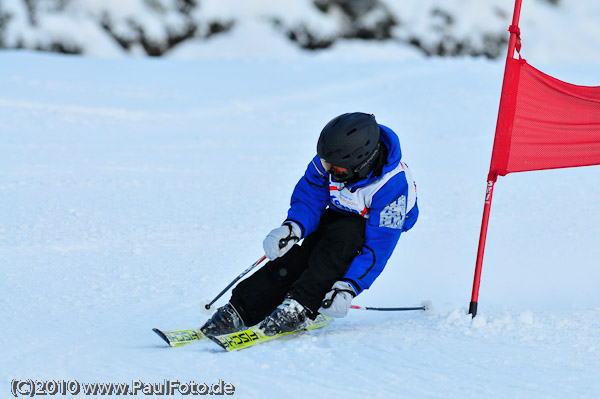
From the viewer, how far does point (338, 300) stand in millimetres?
3199

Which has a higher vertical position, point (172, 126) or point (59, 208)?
point (172, 126)

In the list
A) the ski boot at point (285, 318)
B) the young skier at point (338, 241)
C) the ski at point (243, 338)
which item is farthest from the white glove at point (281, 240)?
the ski at point (243, 338)

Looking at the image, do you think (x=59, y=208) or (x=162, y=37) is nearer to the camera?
(x=59, y=208)

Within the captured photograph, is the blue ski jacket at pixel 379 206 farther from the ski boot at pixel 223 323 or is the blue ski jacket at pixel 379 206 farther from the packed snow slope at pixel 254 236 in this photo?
the ski boot at pixel 223 323

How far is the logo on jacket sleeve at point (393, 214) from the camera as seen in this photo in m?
3.33

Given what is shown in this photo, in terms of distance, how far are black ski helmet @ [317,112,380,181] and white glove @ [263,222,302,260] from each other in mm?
401

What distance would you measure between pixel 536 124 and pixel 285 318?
63.8 inches

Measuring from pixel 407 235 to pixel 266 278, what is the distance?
2.25 meters

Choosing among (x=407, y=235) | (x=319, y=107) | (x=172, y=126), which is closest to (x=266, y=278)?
(x=407, y=235)

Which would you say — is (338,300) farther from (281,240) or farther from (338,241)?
(281,240)

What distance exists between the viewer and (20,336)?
3.20 meters

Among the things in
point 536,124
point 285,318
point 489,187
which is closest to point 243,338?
point 285,318

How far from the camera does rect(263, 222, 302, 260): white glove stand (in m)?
3.38

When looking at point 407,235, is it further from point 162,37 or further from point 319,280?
point 162,37
